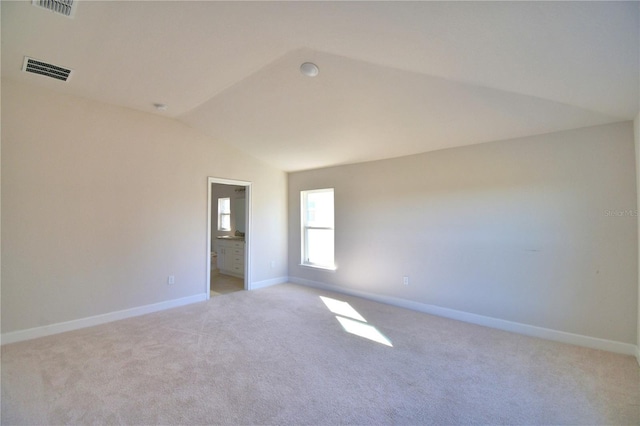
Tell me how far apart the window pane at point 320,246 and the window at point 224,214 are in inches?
103

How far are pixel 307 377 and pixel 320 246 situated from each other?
3281mm

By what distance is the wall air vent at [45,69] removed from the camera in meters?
2.65

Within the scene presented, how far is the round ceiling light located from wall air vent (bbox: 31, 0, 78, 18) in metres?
1.74

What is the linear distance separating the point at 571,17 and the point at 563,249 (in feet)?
7.75

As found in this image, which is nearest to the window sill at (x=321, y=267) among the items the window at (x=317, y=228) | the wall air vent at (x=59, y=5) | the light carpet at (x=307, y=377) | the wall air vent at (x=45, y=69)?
the window at (x=317, y=228)

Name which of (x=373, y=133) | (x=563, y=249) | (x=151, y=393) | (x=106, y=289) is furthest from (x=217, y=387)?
(x=563, y=249)

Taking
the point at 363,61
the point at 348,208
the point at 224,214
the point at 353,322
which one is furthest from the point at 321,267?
the point at 363,61

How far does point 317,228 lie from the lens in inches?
218

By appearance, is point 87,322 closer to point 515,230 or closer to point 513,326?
point 513,326

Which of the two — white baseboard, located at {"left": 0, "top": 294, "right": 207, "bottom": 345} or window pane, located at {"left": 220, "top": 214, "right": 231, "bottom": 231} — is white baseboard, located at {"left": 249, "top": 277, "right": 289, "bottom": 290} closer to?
white baseboard, located at {"left": 0, "top": 294, "right": 207, "bottom": 345}

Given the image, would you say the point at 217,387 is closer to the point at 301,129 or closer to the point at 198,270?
the point at 198,270

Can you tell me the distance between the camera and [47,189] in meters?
3.19

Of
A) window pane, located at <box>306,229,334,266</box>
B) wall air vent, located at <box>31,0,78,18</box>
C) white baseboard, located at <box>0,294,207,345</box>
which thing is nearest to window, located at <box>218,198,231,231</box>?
window pane, located at <box>306,229,334,266</box>

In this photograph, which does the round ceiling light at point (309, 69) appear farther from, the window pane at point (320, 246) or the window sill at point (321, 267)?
the window sill at point (321, 267)
